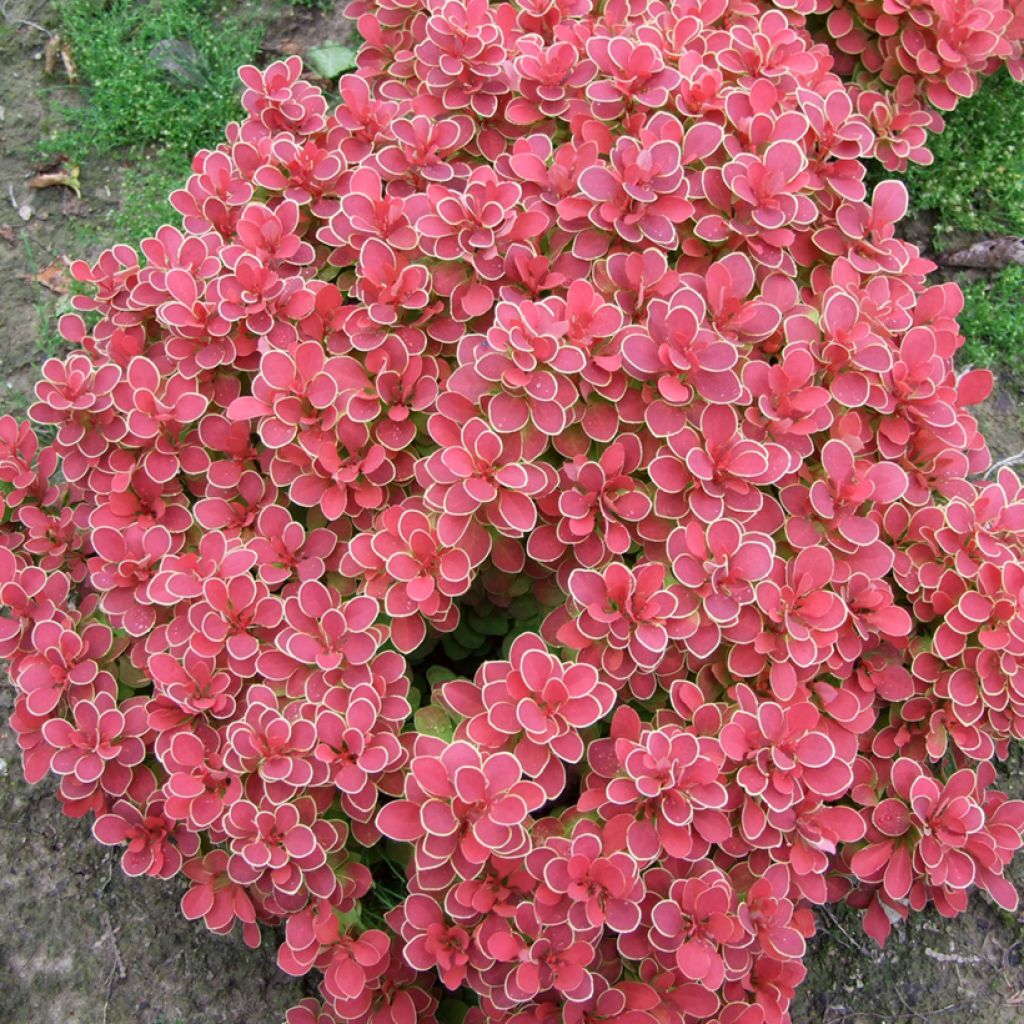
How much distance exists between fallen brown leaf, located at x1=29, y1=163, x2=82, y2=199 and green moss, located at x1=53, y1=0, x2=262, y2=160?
73mm

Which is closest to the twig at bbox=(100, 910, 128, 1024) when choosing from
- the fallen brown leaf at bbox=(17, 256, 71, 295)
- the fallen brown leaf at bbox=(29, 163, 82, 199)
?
the fallen brown leaf at bbox=(17, 256, 71, 295)

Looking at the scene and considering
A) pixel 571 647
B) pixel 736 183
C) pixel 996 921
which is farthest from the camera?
pixel 996 921

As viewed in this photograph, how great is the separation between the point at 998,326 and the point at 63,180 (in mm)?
3410

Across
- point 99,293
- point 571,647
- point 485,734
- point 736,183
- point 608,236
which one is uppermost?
point 736,183

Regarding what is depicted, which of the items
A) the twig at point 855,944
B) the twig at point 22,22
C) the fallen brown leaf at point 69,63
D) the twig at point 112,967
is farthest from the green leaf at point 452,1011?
the twig at point 22,22

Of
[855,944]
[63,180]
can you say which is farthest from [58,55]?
[855,944]

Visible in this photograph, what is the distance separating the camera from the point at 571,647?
177 cm

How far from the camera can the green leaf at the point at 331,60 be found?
3.39 m

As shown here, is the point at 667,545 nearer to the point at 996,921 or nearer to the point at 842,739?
the point at 842,739

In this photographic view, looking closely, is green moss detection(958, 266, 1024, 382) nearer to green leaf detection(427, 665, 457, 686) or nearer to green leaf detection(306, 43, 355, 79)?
green leaf detection(427, 665, 457, 686)

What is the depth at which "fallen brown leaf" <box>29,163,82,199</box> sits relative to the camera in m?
3.39

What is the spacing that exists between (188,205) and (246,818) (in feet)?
4.92

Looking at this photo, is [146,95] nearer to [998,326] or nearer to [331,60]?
[331,60]

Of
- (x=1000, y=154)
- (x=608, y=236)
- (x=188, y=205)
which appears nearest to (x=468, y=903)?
(x=608, y=236)
